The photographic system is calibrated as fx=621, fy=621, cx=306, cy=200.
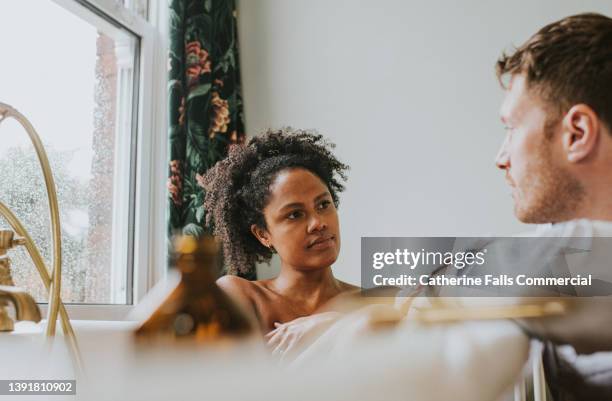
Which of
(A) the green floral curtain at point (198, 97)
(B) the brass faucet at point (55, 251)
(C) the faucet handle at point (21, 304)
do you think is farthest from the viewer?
(A) the green floral curtain at point (198, 97)

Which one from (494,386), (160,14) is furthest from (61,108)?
(494,386)

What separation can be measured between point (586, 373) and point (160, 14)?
930 millimetres

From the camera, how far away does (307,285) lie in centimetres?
88

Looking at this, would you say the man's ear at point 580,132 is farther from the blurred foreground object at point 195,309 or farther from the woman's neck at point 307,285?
the blurred foreground object at point 195,309

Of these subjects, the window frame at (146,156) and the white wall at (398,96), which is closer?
the white wall at (398,96)

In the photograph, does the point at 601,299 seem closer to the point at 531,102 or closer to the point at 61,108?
the point at 531,102

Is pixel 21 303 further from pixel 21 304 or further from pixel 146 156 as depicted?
pixel 146 156

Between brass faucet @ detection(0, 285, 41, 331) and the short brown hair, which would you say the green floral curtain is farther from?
the short brown hair

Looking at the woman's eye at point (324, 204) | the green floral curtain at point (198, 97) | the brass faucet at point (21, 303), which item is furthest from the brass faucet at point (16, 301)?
the woman's eye at point (324, 204)

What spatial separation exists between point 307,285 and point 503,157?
33 cm

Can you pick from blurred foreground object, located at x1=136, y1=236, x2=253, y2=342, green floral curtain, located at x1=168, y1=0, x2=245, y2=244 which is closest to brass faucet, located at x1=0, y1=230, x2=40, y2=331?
blurred foreground object, located at x1=136, y1=236, x2=253, y2=342

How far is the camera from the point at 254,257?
2.93ft

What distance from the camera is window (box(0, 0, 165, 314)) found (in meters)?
1.06

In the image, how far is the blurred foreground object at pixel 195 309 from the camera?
0.86 meters
